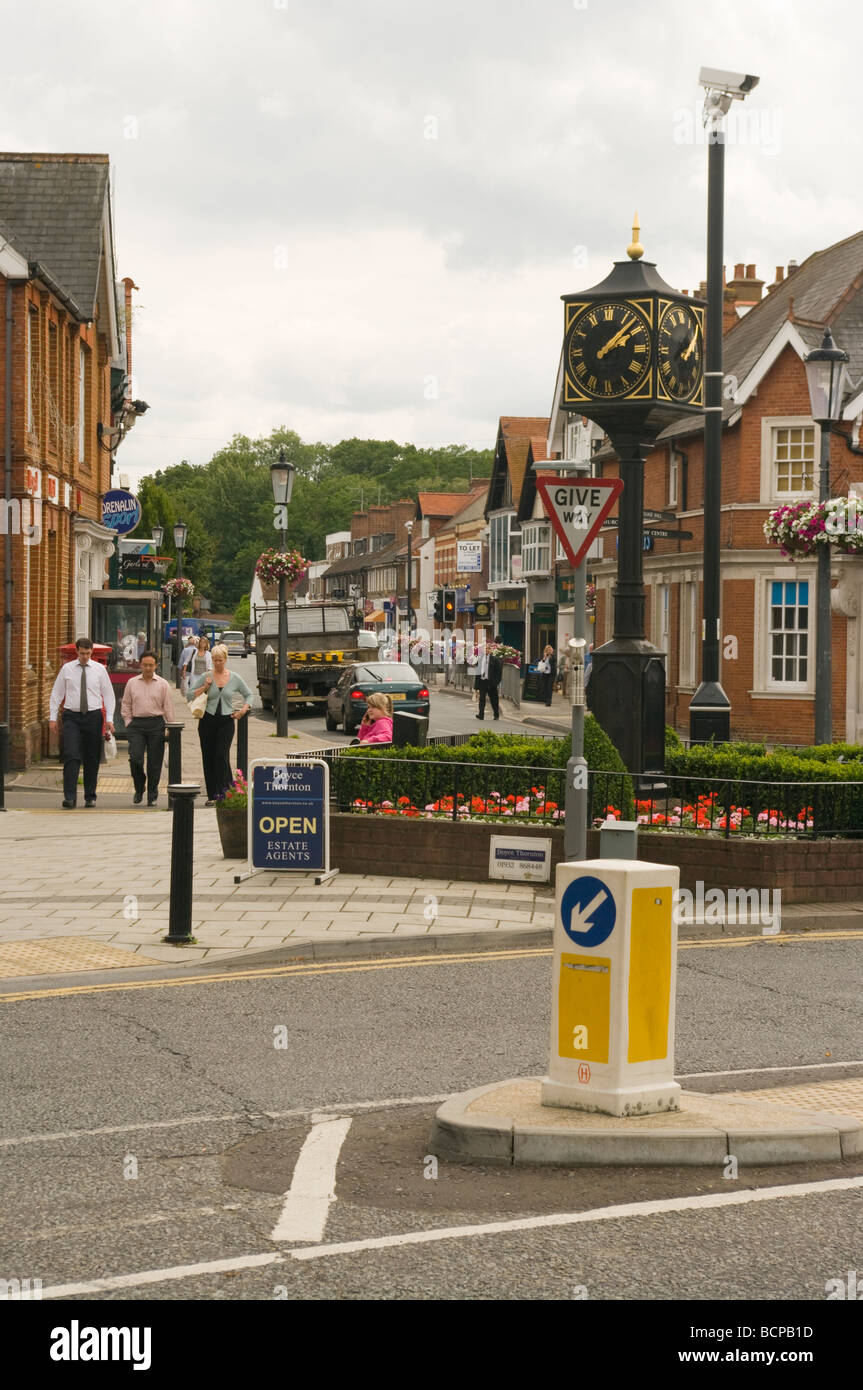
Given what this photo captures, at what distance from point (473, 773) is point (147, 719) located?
648 centimetres

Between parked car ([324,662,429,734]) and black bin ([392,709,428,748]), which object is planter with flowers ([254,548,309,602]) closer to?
parked car ([324,662,429,734])

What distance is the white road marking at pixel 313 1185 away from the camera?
5.31 metres

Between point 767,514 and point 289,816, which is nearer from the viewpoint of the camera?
point 289,816

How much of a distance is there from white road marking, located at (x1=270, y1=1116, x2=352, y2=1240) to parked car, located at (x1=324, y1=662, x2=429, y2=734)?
25.4 metres

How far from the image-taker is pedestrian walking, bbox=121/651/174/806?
1883cm

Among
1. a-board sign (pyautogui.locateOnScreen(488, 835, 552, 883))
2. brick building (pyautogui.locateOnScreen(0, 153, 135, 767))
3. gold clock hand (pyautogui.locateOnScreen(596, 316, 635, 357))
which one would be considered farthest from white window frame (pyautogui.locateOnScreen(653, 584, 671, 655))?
a-board sign (pyautogui.locateOnScreen(488, 835, 552, 883))

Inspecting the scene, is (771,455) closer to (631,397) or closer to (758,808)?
(631,397)

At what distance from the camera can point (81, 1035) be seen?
8289 millimetres

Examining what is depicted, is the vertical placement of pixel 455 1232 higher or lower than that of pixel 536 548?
lower

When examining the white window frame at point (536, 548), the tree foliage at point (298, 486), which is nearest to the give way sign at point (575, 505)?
the white window frame at point (536, 548)

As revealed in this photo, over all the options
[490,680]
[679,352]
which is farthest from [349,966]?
[490,680]

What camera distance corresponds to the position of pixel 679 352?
14.0 meters
